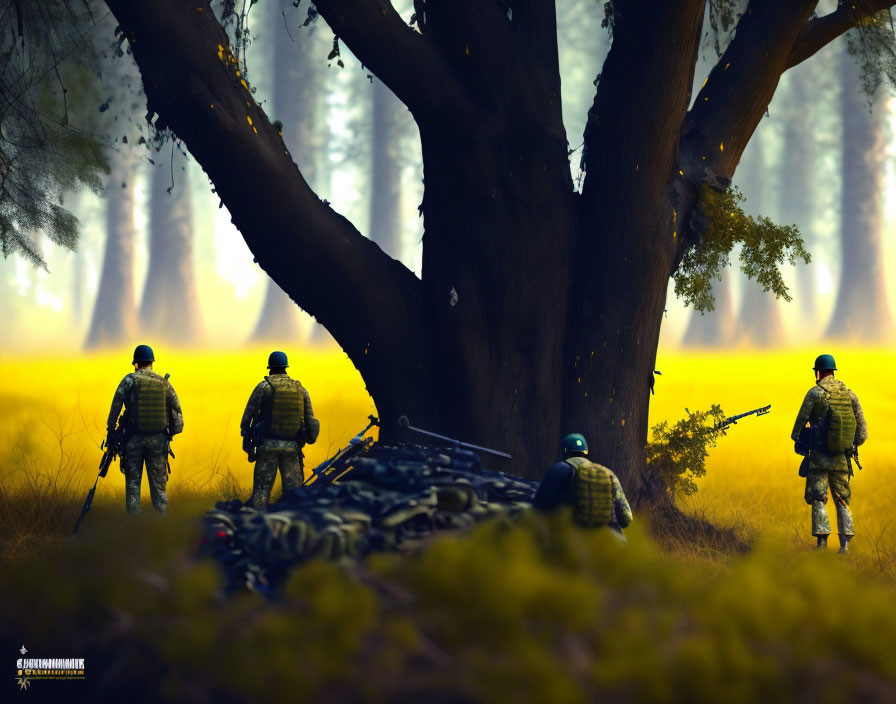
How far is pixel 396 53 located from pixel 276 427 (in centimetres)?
328

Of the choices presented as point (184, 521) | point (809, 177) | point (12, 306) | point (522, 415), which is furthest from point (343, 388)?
point (12, 306)

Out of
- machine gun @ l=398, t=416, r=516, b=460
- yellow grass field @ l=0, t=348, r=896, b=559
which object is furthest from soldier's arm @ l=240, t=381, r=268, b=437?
yellow grass field @ l=0, t=348, r=896, b=559

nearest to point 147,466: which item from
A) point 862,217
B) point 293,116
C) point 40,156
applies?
point 40,156

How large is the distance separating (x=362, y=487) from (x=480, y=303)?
2.41 meters

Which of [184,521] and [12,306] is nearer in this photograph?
[184,521]

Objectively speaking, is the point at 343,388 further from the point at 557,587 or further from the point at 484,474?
the point at 557,587

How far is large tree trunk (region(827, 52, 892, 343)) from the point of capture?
29.8m

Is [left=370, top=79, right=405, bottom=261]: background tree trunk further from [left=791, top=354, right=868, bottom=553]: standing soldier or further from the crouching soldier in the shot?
the crouching soldier

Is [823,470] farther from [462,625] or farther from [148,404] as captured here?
[148,404]

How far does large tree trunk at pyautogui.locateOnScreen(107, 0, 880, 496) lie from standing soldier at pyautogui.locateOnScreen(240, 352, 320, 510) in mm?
803

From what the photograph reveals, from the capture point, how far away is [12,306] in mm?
57906

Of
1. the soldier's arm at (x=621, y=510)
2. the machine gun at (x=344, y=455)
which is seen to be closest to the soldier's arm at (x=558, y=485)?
the soldier's arm at (x=621, y=510)

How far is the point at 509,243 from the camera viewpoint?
7.76 m

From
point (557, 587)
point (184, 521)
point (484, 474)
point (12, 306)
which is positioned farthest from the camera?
point (12, 306)
